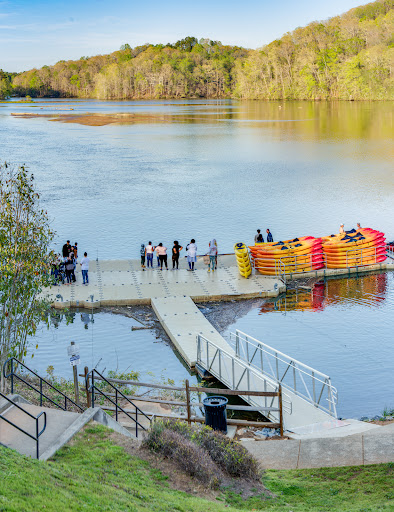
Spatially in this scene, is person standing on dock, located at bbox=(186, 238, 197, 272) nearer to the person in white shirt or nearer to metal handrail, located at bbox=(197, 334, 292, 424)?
the person in white shirt

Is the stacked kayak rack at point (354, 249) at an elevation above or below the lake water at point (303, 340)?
above

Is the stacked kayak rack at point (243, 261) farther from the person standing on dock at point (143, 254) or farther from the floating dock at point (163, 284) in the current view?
the person standing on dock at point (143, 254)

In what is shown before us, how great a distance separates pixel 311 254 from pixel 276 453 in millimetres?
16914

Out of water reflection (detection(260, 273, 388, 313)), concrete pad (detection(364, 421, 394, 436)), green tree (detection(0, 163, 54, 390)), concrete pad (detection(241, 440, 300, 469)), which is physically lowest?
water reflection (detection(260, 273, 388, 313))

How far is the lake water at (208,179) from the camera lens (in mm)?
39562

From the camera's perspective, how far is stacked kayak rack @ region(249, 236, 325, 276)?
27.0 meters

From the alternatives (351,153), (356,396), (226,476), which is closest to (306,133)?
(351,153)

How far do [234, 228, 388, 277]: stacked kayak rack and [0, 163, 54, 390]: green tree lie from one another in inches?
514

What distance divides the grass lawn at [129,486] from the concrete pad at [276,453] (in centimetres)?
48

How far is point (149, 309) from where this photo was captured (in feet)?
77.4

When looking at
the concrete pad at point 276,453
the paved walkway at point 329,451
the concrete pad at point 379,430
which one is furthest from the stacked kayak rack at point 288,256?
the paved walkway at point 329,451

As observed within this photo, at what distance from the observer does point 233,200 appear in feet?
159

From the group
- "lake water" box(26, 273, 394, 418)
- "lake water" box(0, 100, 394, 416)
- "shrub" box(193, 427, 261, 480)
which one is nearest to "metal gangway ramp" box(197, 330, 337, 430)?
"lake water" box(26, 273, 394, 418)

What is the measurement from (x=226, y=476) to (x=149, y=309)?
554 inches
